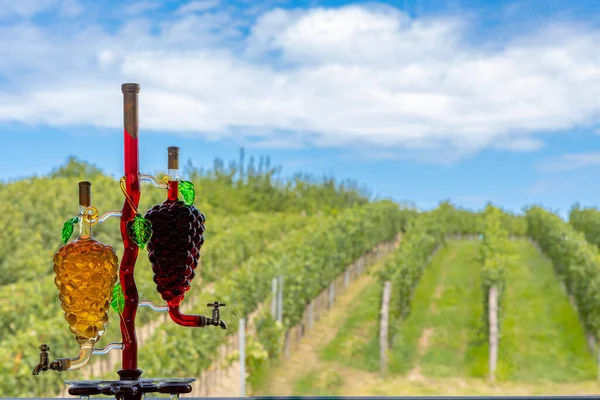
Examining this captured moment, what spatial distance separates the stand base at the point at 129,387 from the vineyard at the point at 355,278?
12.4 feet

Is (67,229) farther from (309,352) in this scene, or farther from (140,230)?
(309,352)

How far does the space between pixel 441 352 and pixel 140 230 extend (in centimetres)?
552

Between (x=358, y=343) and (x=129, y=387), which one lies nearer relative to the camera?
(x=129, y=387)

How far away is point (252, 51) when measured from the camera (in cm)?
615

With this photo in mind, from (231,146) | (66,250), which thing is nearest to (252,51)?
(231,146)

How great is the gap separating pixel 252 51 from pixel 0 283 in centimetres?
282

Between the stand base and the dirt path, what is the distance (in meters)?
4.66

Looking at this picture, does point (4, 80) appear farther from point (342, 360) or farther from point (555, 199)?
point (555, 199)

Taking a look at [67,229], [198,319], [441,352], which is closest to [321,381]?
[441,352]

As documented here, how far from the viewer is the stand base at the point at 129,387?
108cm

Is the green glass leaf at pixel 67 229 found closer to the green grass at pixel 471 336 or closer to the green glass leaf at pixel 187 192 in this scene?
the green glass leaf at pixel 187 192

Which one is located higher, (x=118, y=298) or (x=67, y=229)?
(x=67, y=229)

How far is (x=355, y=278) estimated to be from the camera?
6.82 m

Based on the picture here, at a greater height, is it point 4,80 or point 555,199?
point 4,80
